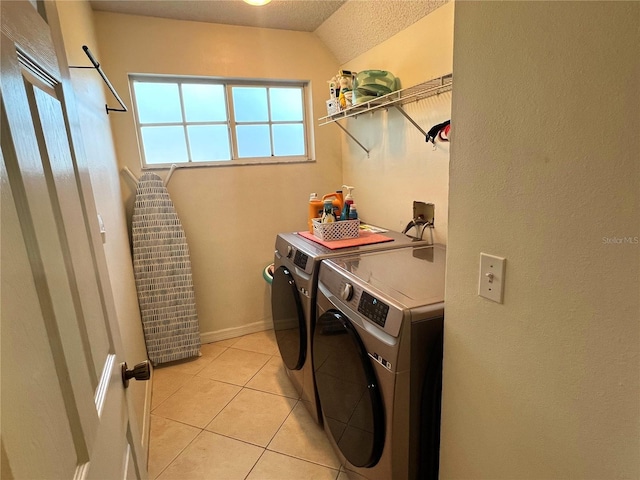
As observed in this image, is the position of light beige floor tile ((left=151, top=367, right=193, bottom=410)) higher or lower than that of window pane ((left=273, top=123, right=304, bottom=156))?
lower

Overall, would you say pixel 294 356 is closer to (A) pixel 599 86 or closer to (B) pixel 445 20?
(A) pixel 599 86

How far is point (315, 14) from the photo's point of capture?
2264mm

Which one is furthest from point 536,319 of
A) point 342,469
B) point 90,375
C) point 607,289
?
point 342,469

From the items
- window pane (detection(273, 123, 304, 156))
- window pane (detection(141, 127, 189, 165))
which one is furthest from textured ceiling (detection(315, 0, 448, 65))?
window pane (detection(141, 127, 189, 165))

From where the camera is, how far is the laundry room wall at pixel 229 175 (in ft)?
7.28

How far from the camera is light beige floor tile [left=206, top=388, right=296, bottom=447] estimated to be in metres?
1.84

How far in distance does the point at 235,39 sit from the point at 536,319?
2.53 meters

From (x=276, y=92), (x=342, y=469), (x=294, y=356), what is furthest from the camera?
(x=276, y=92)

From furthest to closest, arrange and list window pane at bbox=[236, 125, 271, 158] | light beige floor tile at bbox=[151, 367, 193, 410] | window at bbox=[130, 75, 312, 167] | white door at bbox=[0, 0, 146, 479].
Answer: window pane at bbox=[236, 125, 271, 158]
window at bbox=[130, 75, 312, 167]
light beige floor tile at bbox=[151, 367, 193, 410]
white door at bbox=[0, 0, 146, 479]

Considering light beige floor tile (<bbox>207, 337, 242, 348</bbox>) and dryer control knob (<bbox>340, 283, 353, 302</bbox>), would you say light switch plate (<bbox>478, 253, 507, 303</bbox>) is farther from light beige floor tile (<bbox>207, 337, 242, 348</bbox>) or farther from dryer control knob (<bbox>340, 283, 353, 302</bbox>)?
light beige floor tile (<bbox>207, 337, 242, 348</bbox>)

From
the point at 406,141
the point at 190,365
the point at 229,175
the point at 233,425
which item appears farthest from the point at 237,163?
the point at 233,425

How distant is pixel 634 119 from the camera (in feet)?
1.77

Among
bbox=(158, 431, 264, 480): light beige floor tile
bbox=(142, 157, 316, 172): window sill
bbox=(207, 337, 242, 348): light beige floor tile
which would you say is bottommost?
bbox=(158, 431, 264, 480): light beige floor tile

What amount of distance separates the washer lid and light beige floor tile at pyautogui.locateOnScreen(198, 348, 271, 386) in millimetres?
1286
